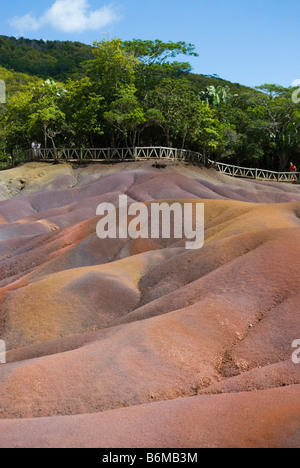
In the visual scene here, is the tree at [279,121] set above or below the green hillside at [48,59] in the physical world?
below

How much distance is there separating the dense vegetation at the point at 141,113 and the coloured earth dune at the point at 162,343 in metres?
27.9

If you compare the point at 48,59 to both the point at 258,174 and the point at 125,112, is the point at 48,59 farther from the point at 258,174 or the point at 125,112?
the point at 125,112

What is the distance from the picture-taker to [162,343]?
10141mm

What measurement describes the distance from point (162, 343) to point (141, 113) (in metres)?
37.9

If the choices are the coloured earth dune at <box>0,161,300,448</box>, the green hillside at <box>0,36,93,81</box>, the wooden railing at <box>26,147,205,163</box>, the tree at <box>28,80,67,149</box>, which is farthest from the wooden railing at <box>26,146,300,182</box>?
the green hillside at <box>0,36,93,81</box>

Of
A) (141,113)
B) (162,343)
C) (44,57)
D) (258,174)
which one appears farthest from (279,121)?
(44,57)

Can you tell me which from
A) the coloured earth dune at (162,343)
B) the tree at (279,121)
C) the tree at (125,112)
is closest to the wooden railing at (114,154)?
A: the tree at (125,112)

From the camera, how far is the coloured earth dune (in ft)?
22.4

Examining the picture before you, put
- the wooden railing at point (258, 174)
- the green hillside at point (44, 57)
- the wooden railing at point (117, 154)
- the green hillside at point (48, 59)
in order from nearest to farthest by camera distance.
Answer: the wooden railing at point (117, 154) → the wooden railing at point (258, 174) → the green hillside at point (48, 59) → the green hillside at point (44, 57)

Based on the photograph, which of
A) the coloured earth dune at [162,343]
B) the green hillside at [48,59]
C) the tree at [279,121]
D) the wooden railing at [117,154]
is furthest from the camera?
the green hillside at [48,59]

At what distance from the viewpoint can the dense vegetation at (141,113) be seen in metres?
47.3

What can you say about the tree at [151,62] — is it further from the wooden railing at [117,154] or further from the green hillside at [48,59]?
the green hillside at [48,59]

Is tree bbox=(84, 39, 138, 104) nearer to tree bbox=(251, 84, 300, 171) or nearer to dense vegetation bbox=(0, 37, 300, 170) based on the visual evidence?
dense vegetation bbox=(0, 37, 300, 170)

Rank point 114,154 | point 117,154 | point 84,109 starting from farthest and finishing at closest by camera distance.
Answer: point 114,154, point 117,154, point 84,109
